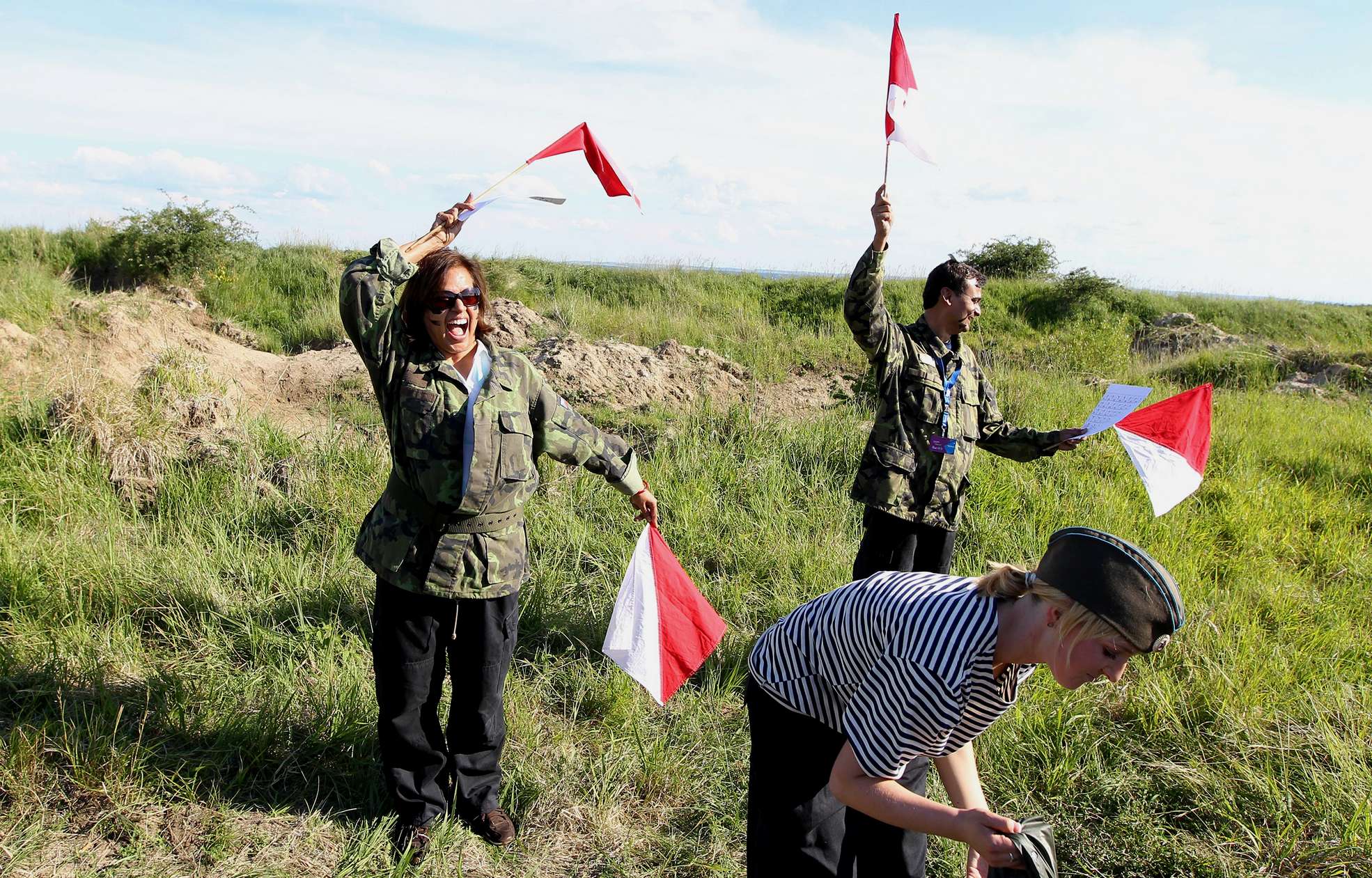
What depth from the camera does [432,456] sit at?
2633 millimetres

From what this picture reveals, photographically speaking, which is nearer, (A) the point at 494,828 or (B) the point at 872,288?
(A) the point at 494,828

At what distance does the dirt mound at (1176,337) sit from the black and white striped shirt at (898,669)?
12.8 metres

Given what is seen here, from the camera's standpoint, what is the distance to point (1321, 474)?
695 centimetres

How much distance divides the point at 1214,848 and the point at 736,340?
25.7 ft

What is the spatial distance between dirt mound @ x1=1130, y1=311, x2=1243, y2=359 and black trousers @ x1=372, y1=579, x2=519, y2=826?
12.7m

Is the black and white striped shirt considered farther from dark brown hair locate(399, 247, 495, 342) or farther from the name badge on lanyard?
the name badge on lanyard

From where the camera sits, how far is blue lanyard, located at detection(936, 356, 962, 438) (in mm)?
3787

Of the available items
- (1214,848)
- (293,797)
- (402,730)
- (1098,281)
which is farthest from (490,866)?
(1098,281)

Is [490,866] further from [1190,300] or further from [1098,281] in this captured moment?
[1190,300]

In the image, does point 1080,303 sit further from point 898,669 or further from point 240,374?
point 898,669

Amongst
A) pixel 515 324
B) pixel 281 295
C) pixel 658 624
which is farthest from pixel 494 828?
pixel 281 295

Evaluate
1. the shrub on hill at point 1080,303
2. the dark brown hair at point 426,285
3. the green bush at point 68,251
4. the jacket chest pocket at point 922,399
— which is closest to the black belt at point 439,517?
the dark brown hair at point 426,285

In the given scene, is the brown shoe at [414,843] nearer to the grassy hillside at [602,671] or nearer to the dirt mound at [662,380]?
the grassy hillside at [602,671]

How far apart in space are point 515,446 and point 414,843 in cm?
131
